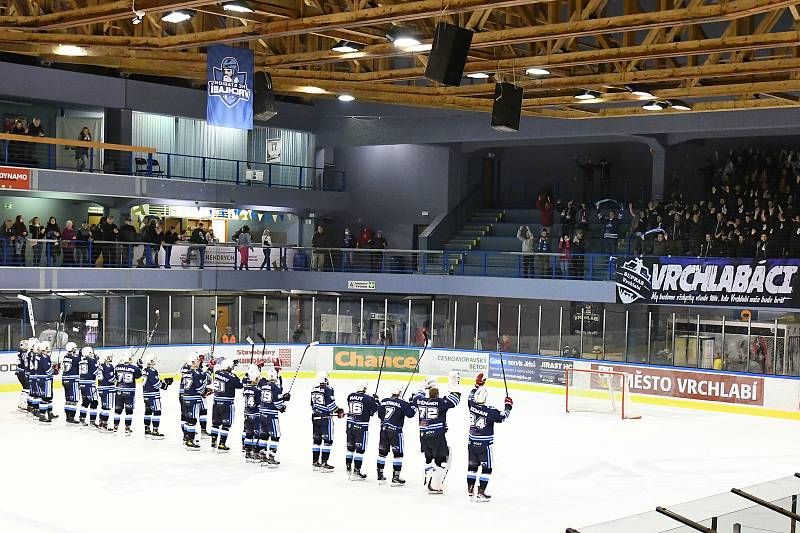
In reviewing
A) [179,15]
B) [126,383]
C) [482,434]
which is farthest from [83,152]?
[482,434]

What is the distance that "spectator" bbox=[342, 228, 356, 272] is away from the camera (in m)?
31.6

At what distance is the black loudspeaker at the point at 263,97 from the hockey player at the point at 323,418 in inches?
233

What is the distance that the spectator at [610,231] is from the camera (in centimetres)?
2888

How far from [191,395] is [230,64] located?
5505 mm

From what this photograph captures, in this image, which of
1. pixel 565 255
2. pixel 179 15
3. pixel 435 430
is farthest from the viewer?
pixel 565 255

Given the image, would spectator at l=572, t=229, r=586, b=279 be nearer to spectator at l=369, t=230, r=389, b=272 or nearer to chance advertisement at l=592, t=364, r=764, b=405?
chance advertisement at l=592, t=364, r=764, b=405

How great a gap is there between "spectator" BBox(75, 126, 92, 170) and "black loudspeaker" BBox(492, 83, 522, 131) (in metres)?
14.4

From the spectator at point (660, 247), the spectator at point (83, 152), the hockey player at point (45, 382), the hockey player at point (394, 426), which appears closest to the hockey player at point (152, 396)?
the hockey player at point (45, 382)

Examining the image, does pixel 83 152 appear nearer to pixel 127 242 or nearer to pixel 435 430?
pixel 127 242

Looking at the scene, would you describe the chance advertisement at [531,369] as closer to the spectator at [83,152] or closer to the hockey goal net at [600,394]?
the hockey goal net at [600,394]

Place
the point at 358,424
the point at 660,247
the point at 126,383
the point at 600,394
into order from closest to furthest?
the point at 358,424 < the point at 126,383 < the point at 600,394 < the point at 660,247

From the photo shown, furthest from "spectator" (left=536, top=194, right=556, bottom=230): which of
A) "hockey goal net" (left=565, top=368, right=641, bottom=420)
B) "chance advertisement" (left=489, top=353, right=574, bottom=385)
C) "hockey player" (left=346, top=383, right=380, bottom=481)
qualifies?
"hockey player" (left=346, top=383, right=380, bottom=481)

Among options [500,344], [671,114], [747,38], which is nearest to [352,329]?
[500,344]

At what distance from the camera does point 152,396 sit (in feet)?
62.4
